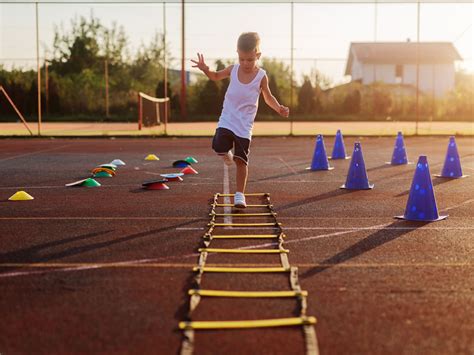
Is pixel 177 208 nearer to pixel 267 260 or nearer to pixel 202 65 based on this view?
pixel 202 65

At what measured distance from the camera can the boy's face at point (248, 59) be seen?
25.3 feet

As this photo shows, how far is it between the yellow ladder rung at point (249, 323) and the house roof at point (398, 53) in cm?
6131

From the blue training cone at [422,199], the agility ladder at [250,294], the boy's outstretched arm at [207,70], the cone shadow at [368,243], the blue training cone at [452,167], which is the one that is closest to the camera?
the agility ladder at [250,294]

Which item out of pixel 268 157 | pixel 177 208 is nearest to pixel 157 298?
pixel 177 208

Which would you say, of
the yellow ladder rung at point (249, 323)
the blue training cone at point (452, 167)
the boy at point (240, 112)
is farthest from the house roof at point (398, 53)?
the yellow ladder rung at point (249, 323)

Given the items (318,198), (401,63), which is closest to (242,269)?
(318,198)

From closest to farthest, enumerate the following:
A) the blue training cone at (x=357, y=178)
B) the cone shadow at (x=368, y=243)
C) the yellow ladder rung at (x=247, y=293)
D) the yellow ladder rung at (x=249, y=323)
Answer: the yellow ladder rung at (x=249, y=323) < the yellow ladder rung at (x=247, y=293) < the cone shadow at (x=368, y=243) < the blue training cone at (x=357, y=178)

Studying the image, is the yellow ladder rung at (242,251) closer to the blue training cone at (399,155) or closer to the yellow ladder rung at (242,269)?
the yellow ladder rung at (242,269)

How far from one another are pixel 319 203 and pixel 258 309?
481cm

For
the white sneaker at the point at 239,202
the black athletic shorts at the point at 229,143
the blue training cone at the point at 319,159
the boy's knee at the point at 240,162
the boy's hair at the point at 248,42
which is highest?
the boy's hair at the point at 248,42

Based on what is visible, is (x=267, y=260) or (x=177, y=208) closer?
(x=267, y=260)

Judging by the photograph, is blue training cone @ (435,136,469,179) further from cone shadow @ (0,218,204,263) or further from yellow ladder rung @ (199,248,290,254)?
yellow ladder rung @ (199,248,290,254)

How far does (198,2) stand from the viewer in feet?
79.2

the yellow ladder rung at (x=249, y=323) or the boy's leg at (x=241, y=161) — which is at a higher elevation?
the boy's leg at (x=241, y=161)
